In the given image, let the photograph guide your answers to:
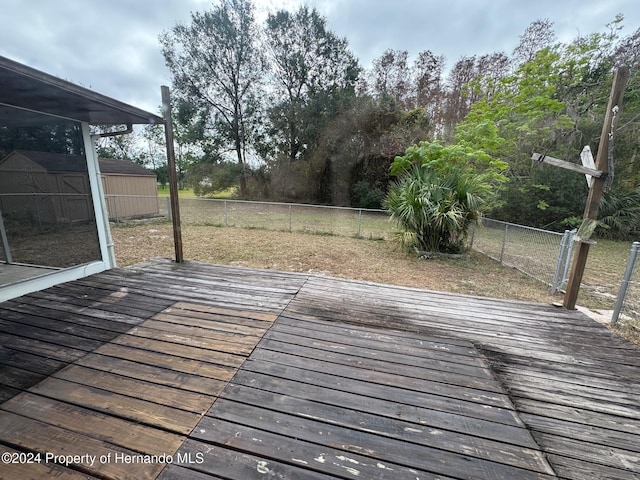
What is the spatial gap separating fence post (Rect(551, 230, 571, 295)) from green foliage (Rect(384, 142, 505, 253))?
1.73 m

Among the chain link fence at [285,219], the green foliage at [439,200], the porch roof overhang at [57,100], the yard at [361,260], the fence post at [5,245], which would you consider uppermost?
the porch roof overhang at [57,100]

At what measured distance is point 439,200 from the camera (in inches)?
208

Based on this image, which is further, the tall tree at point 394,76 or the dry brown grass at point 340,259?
the tall tree at point 394,76

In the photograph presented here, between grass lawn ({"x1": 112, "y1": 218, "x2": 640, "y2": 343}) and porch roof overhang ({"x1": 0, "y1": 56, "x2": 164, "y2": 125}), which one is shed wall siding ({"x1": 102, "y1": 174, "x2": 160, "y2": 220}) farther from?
porch roof overhang ({"x1": 0, "y1": 56, "x2": 164, "y2": 125})

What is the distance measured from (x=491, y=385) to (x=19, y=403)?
2598 mm

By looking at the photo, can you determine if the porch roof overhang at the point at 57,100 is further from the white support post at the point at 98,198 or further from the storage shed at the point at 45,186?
the storage shed at the point at 45,186

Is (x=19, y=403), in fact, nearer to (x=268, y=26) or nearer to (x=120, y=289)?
(x=120, y=289)

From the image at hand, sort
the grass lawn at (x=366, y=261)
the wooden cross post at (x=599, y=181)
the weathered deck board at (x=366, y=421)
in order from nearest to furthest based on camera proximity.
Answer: the weathered deck board at (x=366, y=421) → the wooden cross post at (x=599, y=181) → the grass lawn at (x=366, y=261)

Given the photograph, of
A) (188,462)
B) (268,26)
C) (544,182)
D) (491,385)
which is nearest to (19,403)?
(188,462)

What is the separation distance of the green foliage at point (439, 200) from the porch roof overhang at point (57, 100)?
463 centimetres

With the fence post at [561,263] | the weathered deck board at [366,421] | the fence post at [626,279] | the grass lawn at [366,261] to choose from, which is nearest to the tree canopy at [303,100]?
the grass lawn at [366,261]

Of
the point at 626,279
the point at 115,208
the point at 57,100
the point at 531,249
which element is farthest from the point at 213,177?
the point at 626,279

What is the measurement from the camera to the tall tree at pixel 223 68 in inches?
622

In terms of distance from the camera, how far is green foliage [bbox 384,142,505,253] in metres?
5.27
